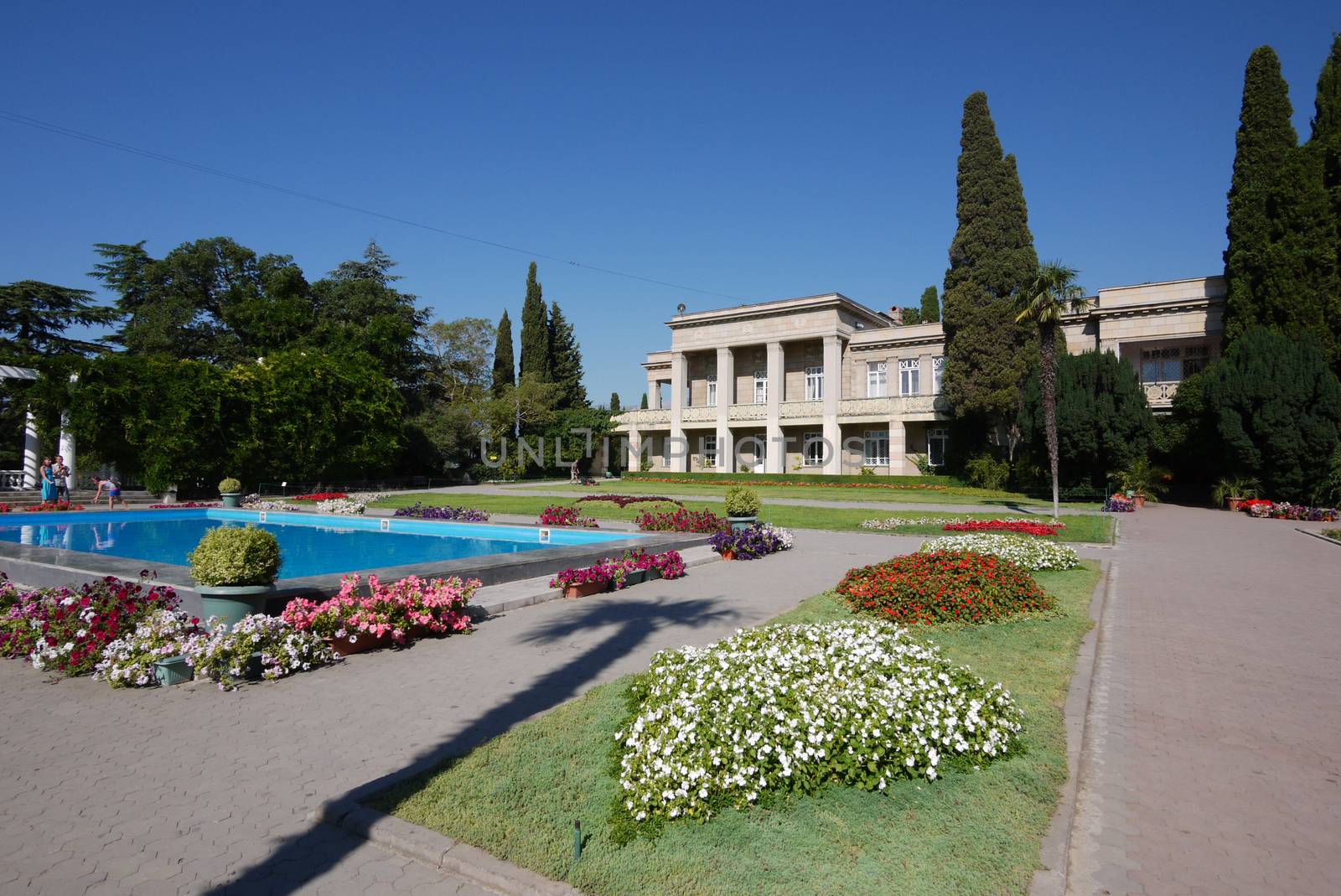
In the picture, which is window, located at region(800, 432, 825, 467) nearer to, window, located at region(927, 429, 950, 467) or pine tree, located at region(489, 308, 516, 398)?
window, located at region(927, 429, 950, 467)

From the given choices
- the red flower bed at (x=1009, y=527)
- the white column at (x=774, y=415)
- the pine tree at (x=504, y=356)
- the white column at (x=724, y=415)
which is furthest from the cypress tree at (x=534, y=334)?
the red flower bed at (x=1009, y=527)

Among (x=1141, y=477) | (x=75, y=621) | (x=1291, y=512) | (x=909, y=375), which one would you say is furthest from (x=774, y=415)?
(x=75, y=621)

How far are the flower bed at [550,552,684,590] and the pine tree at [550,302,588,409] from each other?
49.2 metres

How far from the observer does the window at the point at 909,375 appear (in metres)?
45.2

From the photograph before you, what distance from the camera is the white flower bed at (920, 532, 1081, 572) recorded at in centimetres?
1343

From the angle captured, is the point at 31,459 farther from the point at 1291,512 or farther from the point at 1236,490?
the point at 1236,490

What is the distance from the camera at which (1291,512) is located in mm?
24047

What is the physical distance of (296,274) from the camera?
45.6m

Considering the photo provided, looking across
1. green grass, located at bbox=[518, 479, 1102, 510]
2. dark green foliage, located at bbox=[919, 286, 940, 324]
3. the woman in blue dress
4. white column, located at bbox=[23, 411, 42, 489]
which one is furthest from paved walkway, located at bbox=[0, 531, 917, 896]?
dark green foliage, located at bbox=[919, 286, 940, 324]

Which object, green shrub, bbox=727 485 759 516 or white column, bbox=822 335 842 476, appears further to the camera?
white column, bbox=822 335 842 476

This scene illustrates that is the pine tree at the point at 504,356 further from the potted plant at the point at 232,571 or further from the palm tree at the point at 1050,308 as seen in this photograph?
the potted plant at the point at 232,571

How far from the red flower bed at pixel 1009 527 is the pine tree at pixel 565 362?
44.5m

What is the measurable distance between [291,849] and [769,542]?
1272 centimetres

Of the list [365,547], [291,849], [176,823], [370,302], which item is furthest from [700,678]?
[370,302]
